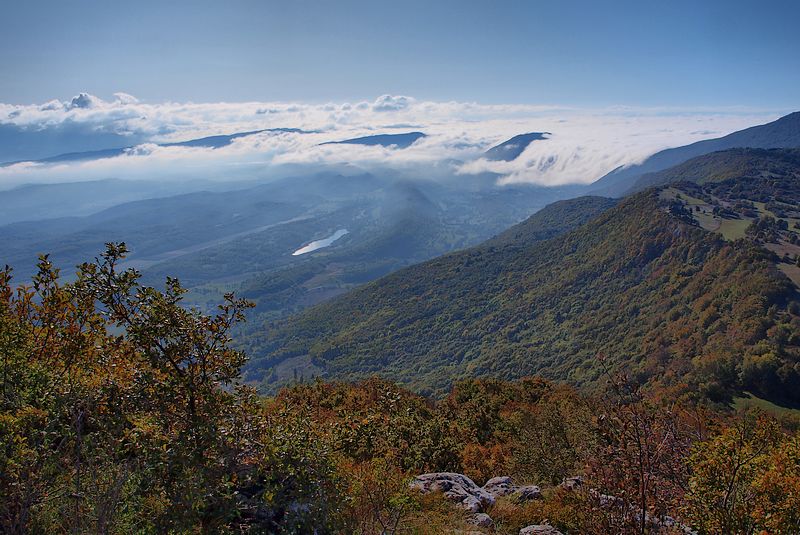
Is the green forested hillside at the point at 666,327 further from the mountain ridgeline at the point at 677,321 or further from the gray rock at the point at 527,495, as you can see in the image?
the gray rock at the point at 527,495

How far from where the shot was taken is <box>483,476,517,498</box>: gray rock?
19.4 meters

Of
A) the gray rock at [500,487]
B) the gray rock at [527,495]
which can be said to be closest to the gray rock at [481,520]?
the gray rock at [527,495]

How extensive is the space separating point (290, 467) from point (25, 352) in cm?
740

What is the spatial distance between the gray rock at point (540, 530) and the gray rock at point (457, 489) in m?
2.10

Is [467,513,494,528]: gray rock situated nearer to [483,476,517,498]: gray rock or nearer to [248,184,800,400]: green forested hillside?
[483,476,517,498]: gray rock

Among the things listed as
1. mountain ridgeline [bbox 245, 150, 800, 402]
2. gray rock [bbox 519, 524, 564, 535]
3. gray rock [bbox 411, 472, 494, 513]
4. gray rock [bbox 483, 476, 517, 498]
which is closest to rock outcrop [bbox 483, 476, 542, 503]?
gray rock [bbox 483, 476, 517, 498]

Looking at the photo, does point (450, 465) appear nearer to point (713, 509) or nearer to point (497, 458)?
point (497, 458)

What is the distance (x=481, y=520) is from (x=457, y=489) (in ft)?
8.28

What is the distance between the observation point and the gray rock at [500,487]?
1944cm

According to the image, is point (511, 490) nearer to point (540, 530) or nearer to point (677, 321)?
point (540, 530)

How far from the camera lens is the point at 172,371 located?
830cm

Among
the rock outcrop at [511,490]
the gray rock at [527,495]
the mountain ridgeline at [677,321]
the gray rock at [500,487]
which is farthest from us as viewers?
the mountain ridgeline at [677,321]

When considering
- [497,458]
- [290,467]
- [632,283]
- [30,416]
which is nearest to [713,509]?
[290,467]

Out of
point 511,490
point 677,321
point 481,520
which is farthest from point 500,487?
point 677,321
